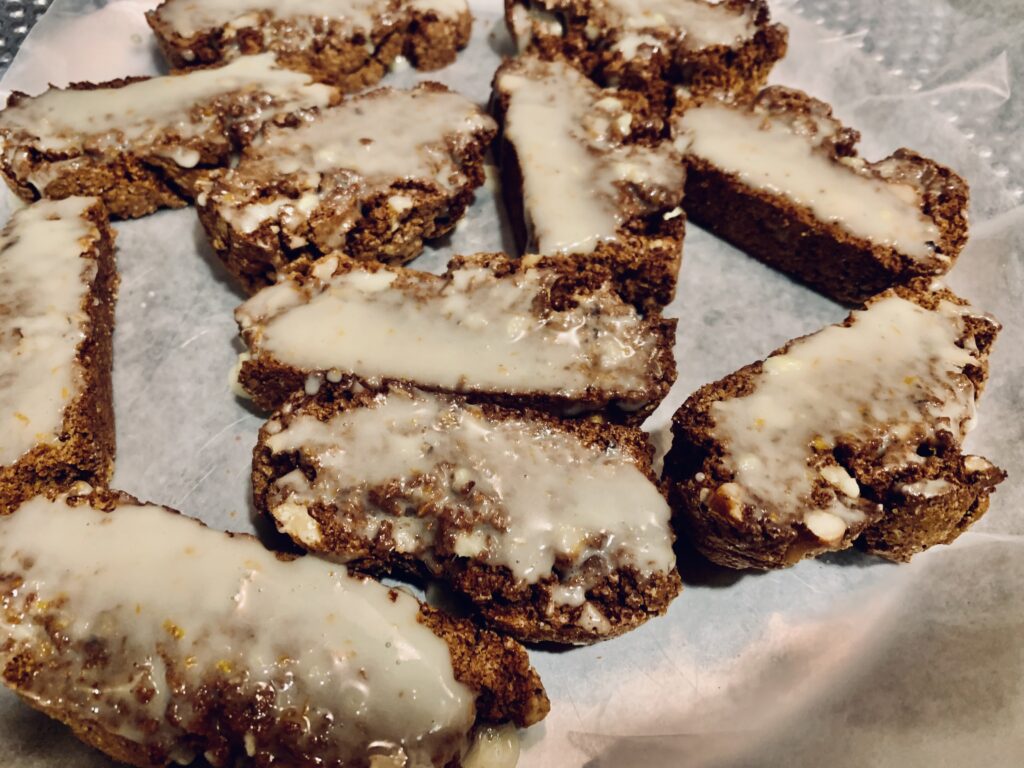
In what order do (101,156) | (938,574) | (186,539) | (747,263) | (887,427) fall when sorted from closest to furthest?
(186,539) < (887,427) < (938,574) < (101,156) < (747,263)

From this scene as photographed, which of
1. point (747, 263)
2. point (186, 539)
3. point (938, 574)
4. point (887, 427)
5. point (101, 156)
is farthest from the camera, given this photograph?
point (747, 263)

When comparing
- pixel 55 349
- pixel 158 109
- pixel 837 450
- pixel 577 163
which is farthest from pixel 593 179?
pixel 55 349

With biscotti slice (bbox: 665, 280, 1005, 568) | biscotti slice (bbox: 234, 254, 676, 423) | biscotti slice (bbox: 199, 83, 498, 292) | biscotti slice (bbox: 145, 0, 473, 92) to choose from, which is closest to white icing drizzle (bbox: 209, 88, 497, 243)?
biscotti slice (bbox: 199, 83, 498, 292)

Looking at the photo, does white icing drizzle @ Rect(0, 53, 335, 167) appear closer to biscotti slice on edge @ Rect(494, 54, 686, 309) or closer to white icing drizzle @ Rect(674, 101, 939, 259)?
biscotti slice on edge @ Rect(494, 54, 686, 309)

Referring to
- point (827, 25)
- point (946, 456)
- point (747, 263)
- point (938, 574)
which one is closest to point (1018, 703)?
point (938, 574)

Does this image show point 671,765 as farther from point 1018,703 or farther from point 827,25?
point 827,25

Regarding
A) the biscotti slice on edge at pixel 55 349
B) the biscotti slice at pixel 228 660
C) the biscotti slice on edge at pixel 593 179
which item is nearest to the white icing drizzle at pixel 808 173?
the biscotti slice on edge at pixel 593 179
